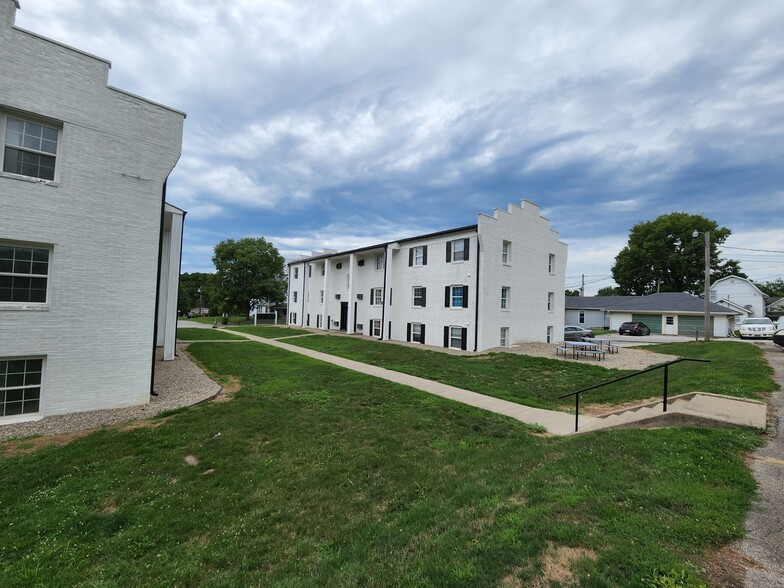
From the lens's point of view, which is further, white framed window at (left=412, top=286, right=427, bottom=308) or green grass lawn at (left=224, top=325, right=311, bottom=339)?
green grass lawn at (left=224, top=325, right=311, bottom=339)

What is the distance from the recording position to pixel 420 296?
24047 mm

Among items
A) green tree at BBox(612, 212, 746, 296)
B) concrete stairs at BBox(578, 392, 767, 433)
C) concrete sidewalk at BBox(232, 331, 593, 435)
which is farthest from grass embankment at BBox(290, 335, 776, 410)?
green tree at BBox(612, 212, 746, 296)

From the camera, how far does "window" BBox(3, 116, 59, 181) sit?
7.48m

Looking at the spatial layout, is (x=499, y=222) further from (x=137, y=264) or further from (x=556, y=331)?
(x=137, y=264)

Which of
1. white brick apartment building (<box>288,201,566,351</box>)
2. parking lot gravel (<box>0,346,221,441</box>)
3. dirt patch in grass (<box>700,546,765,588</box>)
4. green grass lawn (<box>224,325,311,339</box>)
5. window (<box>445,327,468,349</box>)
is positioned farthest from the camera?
green grass lawn (<box>224,325,311,339</box>)

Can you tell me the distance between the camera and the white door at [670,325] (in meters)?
35.5

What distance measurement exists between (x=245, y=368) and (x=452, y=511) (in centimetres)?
1204

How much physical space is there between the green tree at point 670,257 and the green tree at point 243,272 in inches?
2113

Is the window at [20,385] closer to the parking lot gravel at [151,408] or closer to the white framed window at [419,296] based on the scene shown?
the parking lot gravel at [151,408]

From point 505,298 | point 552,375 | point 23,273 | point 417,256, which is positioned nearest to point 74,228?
point 23,273

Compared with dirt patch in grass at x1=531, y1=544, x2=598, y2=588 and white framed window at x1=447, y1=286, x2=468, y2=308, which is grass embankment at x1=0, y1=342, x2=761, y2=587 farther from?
white framed window at x1=447, y1=286, x2=468, y2=308

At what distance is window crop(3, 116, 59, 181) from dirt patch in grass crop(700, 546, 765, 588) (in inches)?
487

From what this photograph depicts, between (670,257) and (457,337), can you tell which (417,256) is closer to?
(457,337)

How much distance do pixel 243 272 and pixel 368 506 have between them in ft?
144
